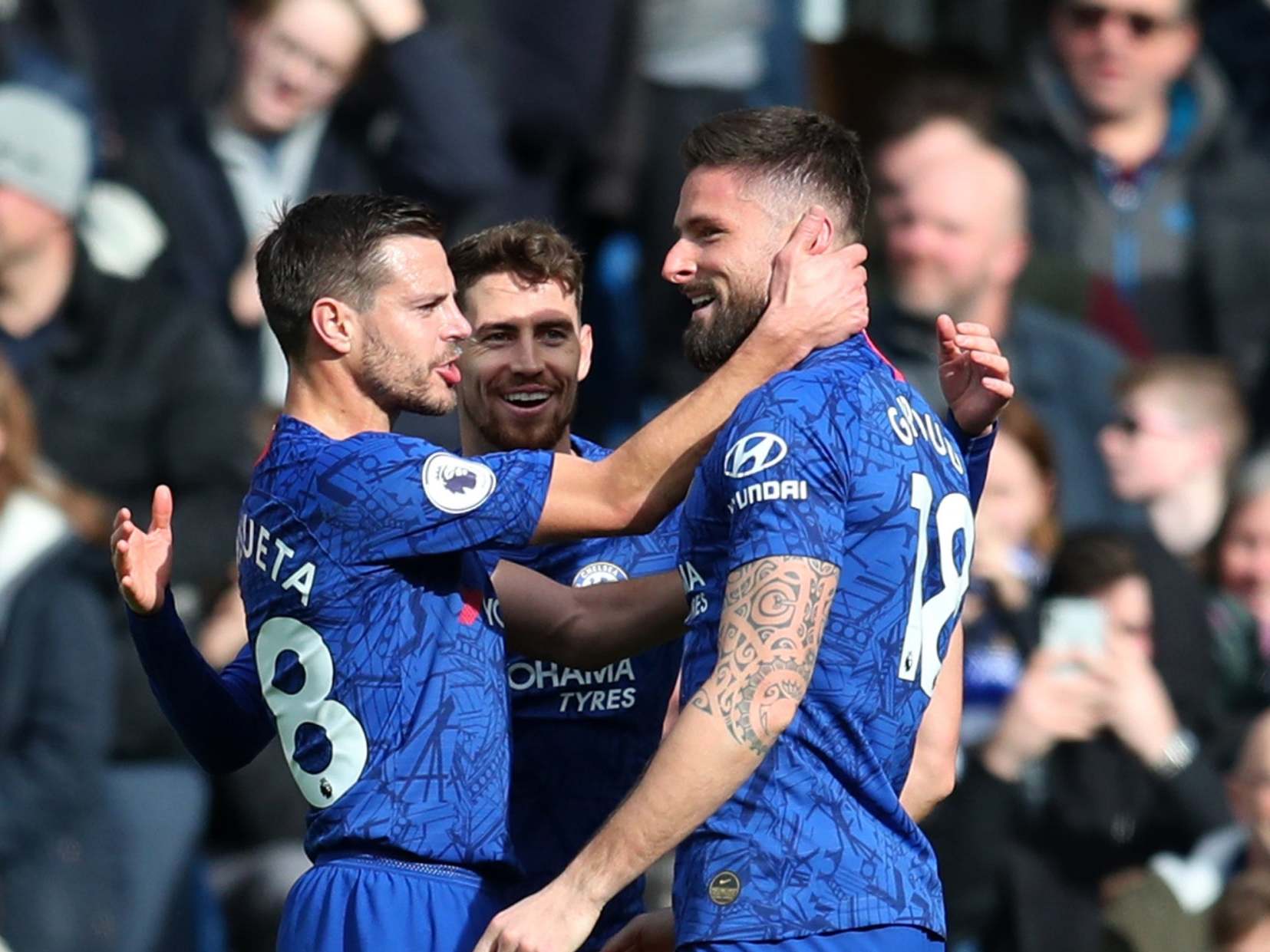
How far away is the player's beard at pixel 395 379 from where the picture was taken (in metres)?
4.33

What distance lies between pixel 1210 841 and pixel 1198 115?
2819 mm

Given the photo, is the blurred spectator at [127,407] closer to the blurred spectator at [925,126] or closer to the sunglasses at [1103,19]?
the blurred spectator at [925,126]

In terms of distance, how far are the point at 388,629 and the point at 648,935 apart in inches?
27.7

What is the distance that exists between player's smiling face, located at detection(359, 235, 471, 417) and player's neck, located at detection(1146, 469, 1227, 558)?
4163 millimetres

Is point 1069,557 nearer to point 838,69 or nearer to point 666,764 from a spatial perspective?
point 838,69

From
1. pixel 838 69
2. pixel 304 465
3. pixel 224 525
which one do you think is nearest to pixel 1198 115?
pixel 838 69

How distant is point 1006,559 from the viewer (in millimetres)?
7355

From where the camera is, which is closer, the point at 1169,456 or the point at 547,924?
the point at 547,924

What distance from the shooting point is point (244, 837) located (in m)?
7.04

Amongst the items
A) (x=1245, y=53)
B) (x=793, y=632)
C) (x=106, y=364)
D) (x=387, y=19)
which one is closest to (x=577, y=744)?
(x=793, y=632)

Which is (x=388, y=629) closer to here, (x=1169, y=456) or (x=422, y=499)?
(x=422, y=499)

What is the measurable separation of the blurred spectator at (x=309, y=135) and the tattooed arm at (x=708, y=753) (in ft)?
14.8

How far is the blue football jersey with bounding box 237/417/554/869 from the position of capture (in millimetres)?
4129

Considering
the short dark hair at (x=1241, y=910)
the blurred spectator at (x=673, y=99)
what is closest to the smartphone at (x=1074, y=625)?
the short dark hair at (x=1241, y=910)
